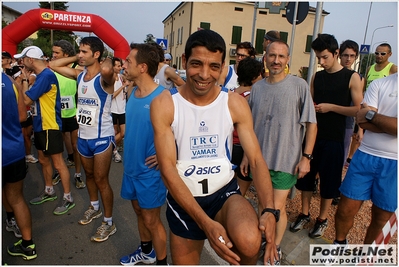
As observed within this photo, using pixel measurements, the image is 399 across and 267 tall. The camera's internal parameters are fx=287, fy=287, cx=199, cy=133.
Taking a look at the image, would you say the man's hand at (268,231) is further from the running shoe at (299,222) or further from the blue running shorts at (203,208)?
the running shoe at (299,222)

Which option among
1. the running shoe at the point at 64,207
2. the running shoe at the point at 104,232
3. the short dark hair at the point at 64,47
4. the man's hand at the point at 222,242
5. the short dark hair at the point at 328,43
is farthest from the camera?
the short dark hair at the point at 64,47

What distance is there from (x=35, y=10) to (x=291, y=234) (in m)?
14.5

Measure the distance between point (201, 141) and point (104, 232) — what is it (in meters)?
2.27

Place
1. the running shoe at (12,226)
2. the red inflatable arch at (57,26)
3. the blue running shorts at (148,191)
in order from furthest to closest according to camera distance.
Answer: the red inflatable arch at (57,26), the running shoe at (12,226), the blue running shorts at (148,191)

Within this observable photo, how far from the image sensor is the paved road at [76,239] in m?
3.09

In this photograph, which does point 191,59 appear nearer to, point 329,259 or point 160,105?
point 160,105

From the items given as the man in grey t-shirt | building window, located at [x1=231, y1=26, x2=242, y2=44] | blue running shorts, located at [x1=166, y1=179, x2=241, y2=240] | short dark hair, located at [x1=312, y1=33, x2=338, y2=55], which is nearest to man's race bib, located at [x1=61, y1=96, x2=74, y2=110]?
the man in grey t-shirt

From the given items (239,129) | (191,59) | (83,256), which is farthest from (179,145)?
(83,256)

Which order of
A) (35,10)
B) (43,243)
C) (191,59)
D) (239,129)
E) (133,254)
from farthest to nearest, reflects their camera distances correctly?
(35,10) → (43,243) → (133,254) → (239,129) → (191,59)

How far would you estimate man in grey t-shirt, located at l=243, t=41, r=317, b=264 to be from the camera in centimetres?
288

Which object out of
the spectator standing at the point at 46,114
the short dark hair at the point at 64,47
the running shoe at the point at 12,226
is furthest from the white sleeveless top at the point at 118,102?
the running shoe at the point at 12,226

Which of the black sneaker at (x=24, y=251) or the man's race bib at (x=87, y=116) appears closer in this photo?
the black sneaker at (x=24, y=251)

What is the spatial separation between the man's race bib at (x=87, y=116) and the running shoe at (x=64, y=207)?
1.34 metres

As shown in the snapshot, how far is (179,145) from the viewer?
1.92 m
